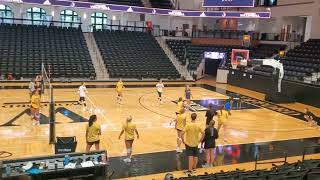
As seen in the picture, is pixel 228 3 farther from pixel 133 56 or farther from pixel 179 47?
pixel 133 56

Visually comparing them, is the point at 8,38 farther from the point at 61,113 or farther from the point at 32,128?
the point at 32,128

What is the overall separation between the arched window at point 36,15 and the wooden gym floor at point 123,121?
13.3 metres

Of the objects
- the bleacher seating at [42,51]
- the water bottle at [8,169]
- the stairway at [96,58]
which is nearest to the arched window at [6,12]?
the bleacher seating at [42,51]

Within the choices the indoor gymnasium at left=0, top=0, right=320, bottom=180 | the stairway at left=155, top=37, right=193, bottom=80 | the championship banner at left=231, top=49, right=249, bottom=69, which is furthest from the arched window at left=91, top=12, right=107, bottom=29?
the championship banner at left=231, top=49, right=249, bottom=69

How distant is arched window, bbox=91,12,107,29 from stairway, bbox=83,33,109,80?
9.62ft

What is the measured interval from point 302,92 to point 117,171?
18061 millimetres

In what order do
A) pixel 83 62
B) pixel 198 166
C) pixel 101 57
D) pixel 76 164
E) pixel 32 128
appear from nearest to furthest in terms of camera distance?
pixel 76 164 → pixel 198 166 → pixel 32 128 → pixel 83 62 → pixel 101 57

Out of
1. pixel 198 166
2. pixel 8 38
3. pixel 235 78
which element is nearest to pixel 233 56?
pixel 235 78

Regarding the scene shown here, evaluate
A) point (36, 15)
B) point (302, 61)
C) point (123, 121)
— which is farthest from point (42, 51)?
point (302, 61)

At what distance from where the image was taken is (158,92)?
22.2m

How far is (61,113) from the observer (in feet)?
60.2

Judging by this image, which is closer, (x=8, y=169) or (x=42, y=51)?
(x=8, y=169)

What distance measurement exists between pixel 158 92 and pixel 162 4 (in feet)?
80.9

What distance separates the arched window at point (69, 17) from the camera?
3849 centimetres
